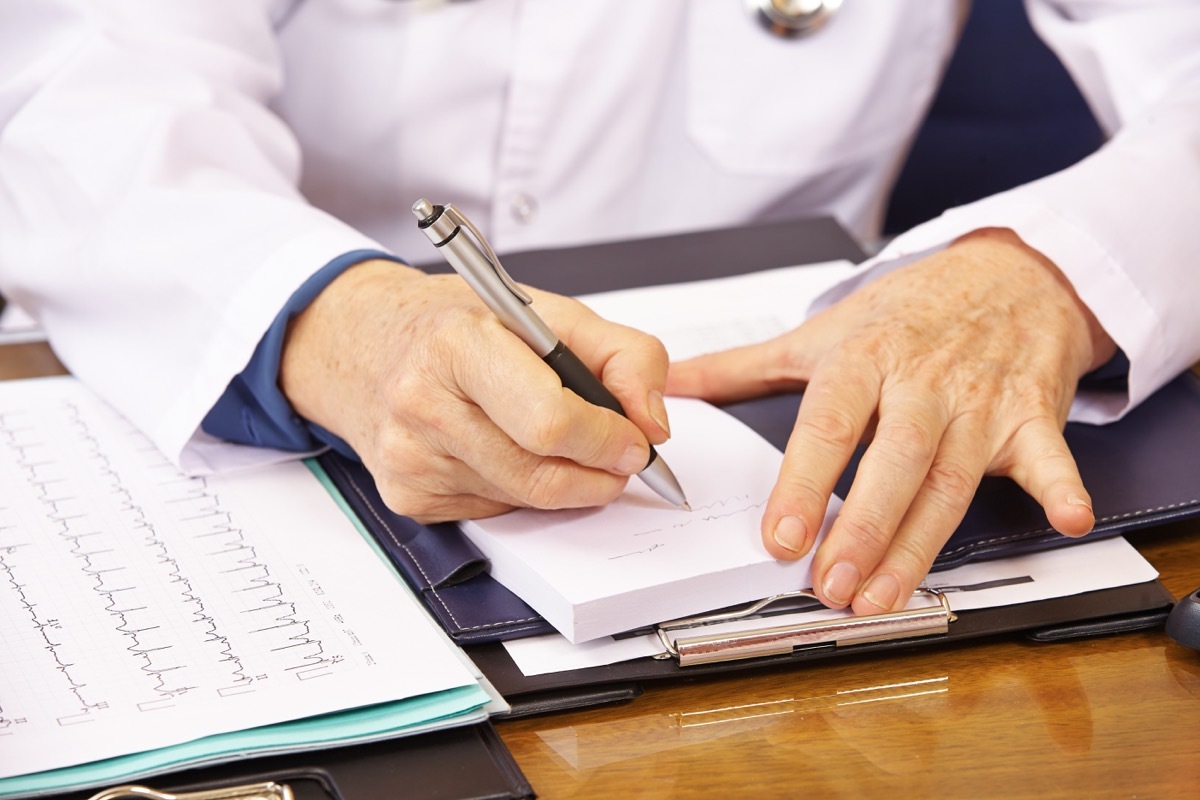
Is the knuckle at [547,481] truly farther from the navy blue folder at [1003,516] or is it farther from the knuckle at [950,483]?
the knuckle at [950,483]

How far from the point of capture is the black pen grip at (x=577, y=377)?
24.3 inches

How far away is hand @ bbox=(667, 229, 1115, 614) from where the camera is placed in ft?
2.06

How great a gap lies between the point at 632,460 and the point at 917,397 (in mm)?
188

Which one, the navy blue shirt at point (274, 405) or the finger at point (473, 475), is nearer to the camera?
the finger at point (473, 475)

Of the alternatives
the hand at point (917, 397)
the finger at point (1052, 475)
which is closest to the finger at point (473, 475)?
the hand at point (917, 397)

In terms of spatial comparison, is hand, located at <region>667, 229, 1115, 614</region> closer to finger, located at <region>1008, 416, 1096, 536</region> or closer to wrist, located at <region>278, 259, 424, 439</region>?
finger, located at <region>1008, 416, 1096, 536</region>

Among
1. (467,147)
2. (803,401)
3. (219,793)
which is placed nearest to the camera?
(219,793)

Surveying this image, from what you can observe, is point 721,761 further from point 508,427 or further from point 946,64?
point 946,64

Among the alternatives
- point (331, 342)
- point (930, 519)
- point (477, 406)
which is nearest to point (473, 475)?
point (477, 406)

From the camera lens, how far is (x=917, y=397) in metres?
0.70

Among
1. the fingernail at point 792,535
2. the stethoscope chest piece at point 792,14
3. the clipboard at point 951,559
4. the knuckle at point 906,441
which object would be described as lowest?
the clipboard at point 951,559

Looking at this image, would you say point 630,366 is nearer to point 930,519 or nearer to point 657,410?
point 657,410

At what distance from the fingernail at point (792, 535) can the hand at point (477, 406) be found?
78 millimetres

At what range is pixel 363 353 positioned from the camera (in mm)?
701
